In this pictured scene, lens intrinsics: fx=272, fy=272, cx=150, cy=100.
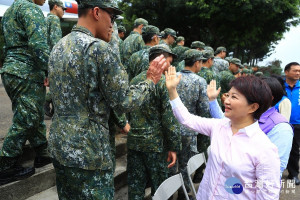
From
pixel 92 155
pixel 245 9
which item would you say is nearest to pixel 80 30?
pixel 92 155

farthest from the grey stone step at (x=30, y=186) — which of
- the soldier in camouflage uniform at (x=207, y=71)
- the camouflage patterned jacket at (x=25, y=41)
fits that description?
the soldier in camouflage uniform at (x=207, y=71)

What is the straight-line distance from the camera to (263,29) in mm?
18203

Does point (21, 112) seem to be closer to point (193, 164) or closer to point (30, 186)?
point (30, 186)

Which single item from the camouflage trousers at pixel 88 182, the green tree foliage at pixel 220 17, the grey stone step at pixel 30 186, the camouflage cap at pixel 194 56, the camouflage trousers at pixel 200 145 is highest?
the green tree foliage at pixel 220 17

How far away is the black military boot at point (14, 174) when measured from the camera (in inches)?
103

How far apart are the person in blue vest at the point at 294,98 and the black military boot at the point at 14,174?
420cm

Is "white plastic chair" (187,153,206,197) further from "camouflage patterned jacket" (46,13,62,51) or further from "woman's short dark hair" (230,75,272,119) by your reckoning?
"camouflage patterned jacket" (46,13,62,51)

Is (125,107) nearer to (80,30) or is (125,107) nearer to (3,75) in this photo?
(80,30)

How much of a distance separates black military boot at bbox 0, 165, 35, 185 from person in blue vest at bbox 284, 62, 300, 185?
4.20 metres

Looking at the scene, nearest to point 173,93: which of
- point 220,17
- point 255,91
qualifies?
point 255,91

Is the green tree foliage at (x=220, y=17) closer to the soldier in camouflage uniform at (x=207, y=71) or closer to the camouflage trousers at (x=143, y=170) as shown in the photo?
the soldier in camouflage uniform at (x=207, y=71)

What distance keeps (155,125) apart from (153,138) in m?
0.14

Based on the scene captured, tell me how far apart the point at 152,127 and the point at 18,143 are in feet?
4.38

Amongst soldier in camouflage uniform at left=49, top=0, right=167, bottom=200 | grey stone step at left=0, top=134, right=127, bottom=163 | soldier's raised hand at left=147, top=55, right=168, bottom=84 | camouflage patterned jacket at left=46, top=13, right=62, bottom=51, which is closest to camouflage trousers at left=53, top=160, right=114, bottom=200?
soldier in camouflage uniform at left=49, top=0, right=167, bottom=200
